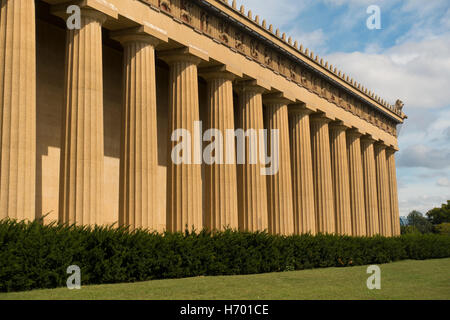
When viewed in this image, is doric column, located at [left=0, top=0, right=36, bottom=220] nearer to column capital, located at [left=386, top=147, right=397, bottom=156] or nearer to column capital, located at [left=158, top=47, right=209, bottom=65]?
column capital, located at [left=158, top=47, right=209, bottom=65]

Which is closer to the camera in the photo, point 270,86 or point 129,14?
point 129,14

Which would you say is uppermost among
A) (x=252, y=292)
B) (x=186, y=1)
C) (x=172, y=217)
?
(x=186, y=1)

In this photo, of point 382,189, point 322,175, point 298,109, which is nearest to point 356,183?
point 322,175

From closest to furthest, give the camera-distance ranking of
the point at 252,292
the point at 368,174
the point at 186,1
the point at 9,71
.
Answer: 1. the point at 252,292
2. the point at 9,71
3. the point at 186,1
4. the point at 368,174

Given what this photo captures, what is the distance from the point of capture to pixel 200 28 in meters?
34.7

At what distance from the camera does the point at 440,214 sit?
490ft

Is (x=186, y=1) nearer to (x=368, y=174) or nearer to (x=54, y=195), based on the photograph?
(x=54, y=195)

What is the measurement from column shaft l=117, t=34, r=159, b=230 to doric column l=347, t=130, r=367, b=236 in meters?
33.6

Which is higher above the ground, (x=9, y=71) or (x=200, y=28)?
(x=200, y=28)

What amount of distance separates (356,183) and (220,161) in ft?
87.0
